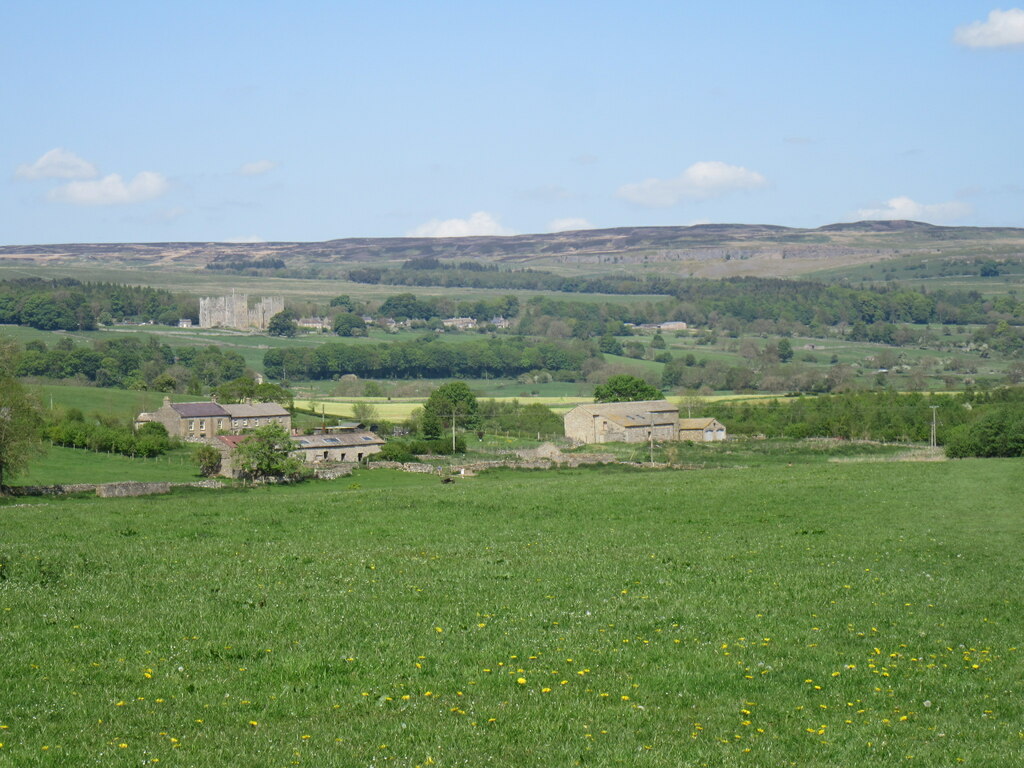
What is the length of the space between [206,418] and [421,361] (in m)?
83.7

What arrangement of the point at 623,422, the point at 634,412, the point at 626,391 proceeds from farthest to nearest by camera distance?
the point at 626,391 < the point at 634,412 < the point at 623,422

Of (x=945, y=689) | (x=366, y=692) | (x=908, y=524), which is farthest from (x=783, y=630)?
(x=908, y=524)

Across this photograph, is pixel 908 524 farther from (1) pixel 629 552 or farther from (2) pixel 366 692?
(2) pixel 366 692

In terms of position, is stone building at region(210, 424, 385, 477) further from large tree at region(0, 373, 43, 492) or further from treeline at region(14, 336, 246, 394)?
treeline at region(14, 336, 246, 394)

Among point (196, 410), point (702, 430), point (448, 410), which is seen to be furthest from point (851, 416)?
point (196, 410)

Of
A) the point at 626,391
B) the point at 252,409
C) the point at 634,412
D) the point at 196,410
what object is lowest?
the point at 626,391

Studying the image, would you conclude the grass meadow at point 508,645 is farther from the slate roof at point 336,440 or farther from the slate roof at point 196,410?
the slate roof at point 196,410

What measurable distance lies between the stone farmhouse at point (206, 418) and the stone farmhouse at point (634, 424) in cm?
2300

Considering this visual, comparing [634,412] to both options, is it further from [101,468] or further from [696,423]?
[101,468]

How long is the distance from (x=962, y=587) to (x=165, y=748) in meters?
13.1

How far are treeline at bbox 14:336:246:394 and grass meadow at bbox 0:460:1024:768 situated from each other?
94.1m

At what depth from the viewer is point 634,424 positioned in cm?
8719

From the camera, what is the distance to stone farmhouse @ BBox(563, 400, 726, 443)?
287 ft

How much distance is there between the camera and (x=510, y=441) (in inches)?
3408
